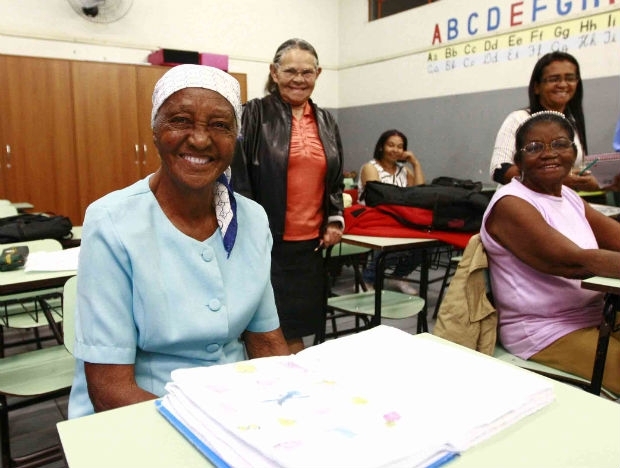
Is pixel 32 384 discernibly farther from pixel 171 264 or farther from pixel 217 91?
pixel 217 91

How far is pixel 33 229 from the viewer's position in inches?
111

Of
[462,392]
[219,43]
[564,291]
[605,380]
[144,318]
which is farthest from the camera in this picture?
[219,43]

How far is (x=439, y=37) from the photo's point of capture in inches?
248

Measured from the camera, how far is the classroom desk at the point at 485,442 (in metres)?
0.68

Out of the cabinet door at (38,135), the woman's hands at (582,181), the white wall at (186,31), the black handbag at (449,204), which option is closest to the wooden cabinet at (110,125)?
the cabinet door at (38,135)

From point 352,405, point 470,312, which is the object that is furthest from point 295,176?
point 352,405

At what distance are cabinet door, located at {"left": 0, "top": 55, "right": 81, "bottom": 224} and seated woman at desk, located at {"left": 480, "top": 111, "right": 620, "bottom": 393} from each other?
5115 millimetres

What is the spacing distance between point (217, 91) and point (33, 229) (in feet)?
7.05

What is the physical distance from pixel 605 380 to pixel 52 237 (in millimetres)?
2610

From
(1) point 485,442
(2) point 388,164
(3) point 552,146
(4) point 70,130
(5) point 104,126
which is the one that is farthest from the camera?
(5) point 104,126

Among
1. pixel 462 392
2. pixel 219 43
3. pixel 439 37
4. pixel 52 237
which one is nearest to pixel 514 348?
pixel 462 392

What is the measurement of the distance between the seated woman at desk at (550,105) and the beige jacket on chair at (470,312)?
907 millimetres

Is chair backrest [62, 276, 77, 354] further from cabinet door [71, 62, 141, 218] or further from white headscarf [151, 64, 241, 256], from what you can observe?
cabinet door [71, 62, 141, 218]

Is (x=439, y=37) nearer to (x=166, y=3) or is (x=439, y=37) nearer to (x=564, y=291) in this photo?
(x=166, y=3)
